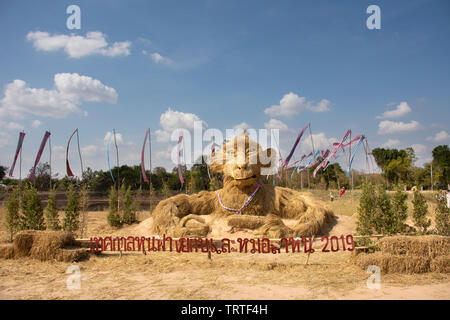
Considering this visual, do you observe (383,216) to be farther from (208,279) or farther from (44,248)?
(44,248)

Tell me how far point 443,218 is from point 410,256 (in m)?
2.97

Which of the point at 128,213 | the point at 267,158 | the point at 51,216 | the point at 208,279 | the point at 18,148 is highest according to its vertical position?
the point at 18,148

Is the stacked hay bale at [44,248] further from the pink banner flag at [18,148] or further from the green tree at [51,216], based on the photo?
the pink banner flag at [18,148]

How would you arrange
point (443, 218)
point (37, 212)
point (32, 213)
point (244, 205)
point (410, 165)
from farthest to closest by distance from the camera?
1. point (410, 165)
2. point (37, 212)
3. point (32, 213)
4. point (244, 205)
5. point (443, 218)

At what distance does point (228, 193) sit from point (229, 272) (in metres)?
3.20

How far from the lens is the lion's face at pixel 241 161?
748 cm

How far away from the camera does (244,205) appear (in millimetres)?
7746

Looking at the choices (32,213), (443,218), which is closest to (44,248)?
(32,213)

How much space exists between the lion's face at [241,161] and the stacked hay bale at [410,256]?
320cm

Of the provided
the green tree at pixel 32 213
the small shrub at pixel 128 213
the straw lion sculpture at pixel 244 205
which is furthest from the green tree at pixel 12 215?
the straw lion sculpture at pixel 244 205

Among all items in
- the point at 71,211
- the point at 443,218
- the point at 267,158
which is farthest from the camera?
the point at 71,211
